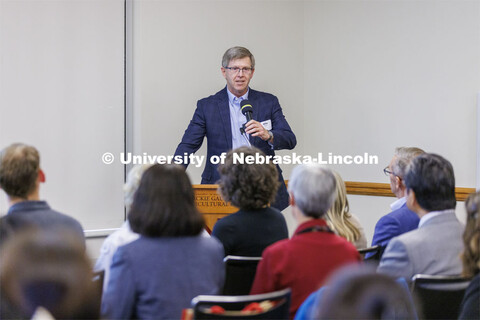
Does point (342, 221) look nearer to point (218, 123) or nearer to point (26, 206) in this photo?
point (26, 206)

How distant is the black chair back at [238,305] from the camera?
2.00m

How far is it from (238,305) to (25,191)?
1219 millimetres

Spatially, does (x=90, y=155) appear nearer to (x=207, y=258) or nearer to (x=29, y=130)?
(x=29, y=130)

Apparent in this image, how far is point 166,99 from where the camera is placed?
5.72m

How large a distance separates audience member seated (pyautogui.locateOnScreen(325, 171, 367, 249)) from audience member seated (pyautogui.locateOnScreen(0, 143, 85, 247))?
1.20 m

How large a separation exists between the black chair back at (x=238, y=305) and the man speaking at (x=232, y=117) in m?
2.79

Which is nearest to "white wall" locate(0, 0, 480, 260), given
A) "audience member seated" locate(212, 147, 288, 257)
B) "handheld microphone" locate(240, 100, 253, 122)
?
"handheld microphone" locate(240, 100, 253, 122)

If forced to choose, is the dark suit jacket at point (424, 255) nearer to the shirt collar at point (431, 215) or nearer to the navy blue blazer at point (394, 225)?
the shirt collar at point (431, 215)

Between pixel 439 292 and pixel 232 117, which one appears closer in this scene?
pixel 439 292

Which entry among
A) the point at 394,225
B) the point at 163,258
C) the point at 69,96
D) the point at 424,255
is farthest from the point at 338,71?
the point at 163,258

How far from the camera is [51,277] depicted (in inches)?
39.0

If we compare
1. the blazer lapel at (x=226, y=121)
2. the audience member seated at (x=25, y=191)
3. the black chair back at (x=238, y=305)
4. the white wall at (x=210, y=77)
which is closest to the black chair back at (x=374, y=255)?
the black chair back at (x=238, y=305)

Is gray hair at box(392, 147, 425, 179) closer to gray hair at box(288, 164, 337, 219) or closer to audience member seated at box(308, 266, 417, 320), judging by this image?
gray hair at box(288, 164, 337, 219)
